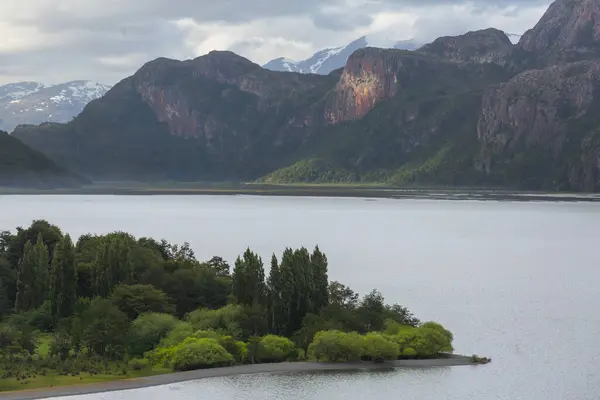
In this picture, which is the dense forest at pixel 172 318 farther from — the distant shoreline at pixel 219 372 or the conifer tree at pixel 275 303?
the distant shoreline at pixel 219 372

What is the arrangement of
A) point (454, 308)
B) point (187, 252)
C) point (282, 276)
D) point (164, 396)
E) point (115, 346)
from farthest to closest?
point (187, 252) → point (454, 308) → point (282, 276) → point (115, 346) → point (164, 396)

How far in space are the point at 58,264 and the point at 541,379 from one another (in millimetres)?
44498

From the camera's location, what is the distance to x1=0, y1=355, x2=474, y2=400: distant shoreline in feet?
237

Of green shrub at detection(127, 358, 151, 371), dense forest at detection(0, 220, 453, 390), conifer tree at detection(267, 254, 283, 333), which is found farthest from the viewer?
conifer tree at detection(267, 254, 283, 333)

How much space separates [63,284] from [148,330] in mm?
13279

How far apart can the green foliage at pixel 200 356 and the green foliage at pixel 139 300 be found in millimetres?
11370

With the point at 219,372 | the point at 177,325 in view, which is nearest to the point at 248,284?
the point at 177,325

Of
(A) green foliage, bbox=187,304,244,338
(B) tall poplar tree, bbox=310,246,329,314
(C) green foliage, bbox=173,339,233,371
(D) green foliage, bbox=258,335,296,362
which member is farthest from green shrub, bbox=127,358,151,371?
(B) tall poplar tree, bbox=310,246,329,314

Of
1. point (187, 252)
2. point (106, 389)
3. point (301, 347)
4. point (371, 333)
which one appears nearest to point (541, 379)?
point (371, 333)

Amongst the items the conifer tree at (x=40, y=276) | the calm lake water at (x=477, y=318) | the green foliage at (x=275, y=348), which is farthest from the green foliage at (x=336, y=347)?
the conifer tree at (x=40, y=276)

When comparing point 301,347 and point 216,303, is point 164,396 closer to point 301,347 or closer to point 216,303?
point 301,347

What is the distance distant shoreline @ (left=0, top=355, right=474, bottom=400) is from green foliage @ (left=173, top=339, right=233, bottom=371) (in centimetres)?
86

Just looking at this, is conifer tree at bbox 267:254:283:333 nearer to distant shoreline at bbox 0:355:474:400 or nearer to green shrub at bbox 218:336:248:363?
green shrub at bbox 218:336:248:363

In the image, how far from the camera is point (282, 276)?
9362cm
